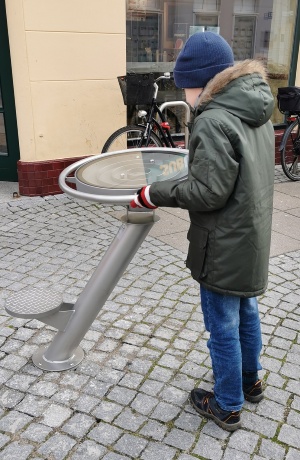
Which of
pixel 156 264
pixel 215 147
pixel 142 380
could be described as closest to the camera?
pixel 215 147

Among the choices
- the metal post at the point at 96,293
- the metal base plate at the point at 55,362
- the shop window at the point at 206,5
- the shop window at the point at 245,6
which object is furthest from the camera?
the shop window at the point at 245,6

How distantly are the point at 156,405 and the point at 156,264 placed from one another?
1.70m

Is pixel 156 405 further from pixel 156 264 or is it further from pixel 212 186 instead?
pixel 156 264

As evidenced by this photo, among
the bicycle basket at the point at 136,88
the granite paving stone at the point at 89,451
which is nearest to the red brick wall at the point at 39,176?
the bicycle basket at the point at 136,88

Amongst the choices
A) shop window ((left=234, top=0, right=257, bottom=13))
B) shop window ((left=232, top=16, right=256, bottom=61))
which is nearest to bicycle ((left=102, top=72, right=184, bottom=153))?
shop window ((left=232, top=16, right=256, bottom=61))

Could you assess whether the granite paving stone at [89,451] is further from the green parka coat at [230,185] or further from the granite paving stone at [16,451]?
the green parka coat at [230,185]

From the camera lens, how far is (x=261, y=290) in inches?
88.4

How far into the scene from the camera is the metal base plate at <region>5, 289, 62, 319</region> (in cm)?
265

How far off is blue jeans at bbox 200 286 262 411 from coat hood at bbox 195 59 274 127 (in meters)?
0.78

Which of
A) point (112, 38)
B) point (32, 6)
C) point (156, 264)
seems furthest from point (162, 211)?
point (32, 6)

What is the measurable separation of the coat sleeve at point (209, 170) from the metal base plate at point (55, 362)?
52.6 inches

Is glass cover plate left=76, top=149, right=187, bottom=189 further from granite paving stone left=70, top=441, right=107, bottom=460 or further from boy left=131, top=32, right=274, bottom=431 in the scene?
granite paving stone left=70, top=441, right=107, bottom=460

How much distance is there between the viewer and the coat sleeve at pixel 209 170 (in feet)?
6.30

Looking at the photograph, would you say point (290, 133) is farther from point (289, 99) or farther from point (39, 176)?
point (39, 176)
